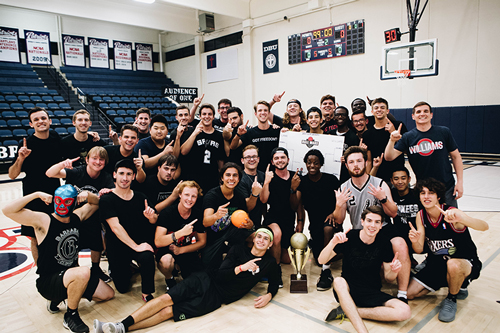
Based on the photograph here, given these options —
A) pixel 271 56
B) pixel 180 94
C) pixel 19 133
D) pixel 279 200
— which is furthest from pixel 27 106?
pixel 279 200

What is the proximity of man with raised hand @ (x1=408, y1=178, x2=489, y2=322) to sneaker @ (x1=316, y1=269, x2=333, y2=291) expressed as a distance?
895 mm

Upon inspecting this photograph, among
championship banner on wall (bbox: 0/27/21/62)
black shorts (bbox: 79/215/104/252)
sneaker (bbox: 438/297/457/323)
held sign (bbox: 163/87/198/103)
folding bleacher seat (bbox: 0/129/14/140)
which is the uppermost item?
championship banner on wall (bbox: 0/27/21/62)

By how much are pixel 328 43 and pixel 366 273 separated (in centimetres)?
1329

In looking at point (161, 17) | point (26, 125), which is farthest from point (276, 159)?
point (161, 17)

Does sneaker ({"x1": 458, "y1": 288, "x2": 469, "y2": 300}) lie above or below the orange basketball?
below

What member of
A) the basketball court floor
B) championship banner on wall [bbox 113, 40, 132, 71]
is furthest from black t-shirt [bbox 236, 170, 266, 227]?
championship banner on wall [bbox 113, 40, 132, 71]

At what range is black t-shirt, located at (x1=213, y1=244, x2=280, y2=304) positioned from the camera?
380 centimetres

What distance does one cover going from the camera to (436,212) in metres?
3.66

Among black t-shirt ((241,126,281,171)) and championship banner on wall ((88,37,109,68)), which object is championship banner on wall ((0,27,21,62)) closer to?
championship banner on wall ((88,37,109,68))

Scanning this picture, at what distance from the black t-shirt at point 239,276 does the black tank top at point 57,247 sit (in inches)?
61.8

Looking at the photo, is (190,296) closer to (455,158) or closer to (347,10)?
(455,158)

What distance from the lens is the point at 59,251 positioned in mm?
3461

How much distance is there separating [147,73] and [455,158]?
72.0ft

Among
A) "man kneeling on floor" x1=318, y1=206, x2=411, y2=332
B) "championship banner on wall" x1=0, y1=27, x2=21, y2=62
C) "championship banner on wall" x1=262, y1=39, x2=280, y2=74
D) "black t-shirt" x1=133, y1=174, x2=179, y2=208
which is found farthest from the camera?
"championship banner on wall" x1=0, y1=27, x2=21, y2=62
